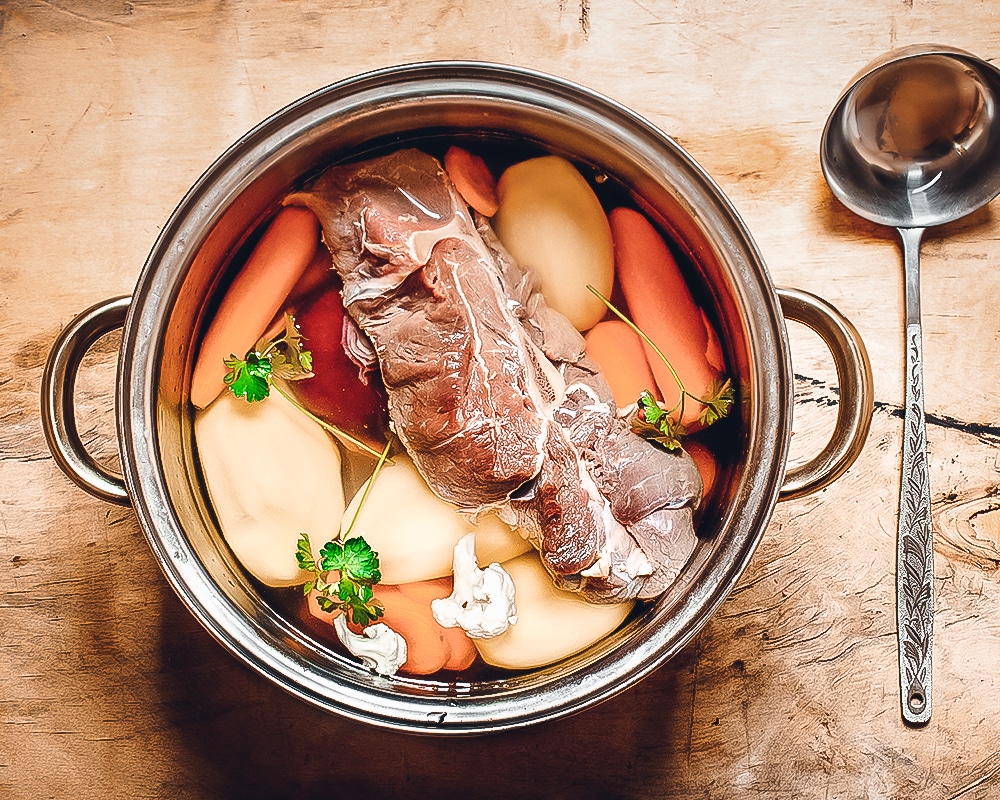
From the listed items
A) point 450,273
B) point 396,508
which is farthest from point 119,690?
point 450,273

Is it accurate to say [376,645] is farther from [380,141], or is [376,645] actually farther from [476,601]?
[380,141]

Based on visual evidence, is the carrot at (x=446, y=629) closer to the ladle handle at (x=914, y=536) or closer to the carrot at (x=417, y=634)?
the carrot at (x=417, y=634)

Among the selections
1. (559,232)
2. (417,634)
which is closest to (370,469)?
(417,634)

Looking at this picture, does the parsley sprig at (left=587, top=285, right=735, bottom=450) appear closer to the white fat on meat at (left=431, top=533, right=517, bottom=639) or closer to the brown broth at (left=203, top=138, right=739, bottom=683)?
the brown broth at (left=203, top=138, right=739, bottom=683)

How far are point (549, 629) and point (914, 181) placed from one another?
959 mm

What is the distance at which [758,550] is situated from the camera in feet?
4.47

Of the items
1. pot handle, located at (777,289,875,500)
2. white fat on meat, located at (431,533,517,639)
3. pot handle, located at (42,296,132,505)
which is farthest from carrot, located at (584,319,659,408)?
pot handle, located at (42,296,132,505)

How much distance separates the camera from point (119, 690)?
1376mm

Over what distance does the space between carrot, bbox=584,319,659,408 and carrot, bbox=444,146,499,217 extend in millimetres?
268

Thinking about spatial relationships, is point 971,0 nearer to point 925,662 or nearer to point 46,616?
point 925,662

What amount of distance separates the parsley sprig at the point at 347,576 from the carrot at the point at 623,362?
1.46ft

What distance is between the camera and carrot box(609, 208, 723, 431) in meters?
1.25

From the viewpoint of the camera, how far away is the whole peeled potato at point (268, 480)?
1.21m

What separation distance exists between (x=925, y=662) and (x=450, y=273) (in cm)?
100
